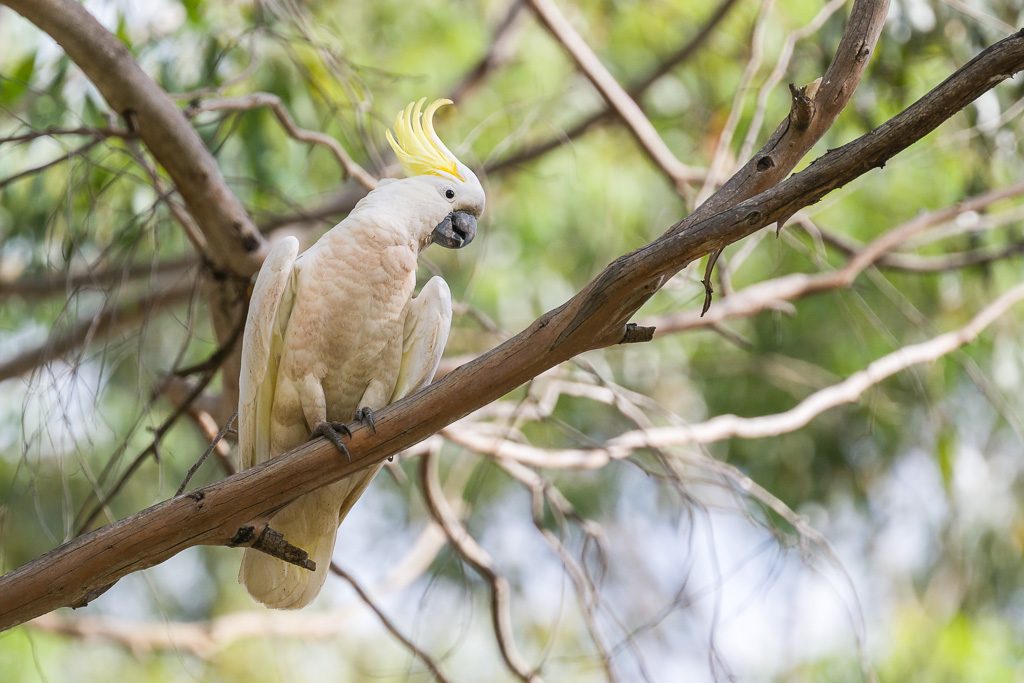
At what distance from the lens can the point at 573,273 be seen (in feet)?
14.9

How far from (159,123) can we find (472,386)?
1039 millimetres

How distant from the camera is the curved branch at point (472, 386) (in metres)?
1.18

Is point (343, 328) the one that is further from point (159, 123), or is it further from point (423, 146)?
point (159, 123)

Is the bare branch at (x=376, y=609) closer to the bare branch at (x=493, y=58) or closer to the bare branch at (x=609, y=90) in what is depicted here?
the bare branch at (x=609, y=90)

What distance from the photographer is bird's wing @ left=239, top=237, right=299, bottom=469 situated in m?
1.76

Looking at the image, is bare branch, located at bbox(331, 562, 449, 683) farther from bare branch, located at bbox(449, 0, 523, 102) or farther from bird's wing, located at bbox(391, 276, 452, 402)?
bare branch, located at bbox(449, 0, 523, 102)

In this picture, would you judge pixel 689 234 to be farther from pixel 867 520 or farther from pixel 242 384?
pixel 867 520

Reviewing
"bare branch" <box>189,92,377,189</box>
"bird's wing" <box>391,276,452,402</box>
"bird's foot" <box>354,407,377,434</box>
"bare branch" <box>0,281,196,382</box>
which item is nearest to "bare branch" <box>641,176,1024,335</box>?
"bird's wing" <box>391,276,452,402</box>

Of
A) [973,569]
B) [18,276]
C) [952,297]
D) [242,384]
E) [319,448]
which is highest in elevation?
[18,276]

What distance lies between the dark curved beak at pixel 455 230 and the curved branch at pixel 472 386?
0.55 metres

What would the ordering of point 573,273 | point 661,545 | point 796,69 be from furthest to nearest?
point 661,545
point 573,273
point 796,69

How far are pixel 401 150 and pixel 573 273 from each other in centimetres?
263

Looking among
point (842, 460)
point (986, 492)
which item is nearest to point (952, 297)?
point (986, 492)

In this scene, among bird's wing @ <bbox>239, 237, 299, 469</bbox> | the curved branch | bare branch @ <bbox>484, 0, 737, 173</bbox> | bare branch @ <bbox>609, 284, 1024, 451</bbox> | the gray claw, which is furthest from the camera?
bare branch @ <bbox>484, 0, 737, 173</bbox>
